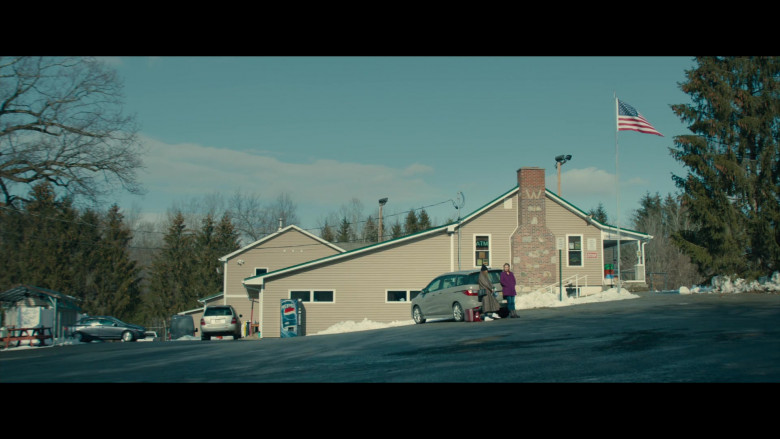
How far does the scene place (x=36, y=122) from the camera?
26766 millimetres

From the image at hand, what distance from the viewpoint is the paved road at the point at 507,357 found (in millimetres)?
9234

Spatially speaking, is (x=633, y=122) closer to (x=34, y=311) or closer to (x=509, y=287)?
(x=509, y=287)

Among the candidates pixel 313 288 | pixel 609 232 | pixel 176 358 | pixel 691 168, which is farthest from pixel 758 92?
pixel 176 358

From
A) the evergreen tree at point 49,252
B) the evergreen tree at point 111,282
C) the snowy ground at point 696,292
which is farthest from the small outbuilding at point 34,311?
the evergreen tree at point 111,282

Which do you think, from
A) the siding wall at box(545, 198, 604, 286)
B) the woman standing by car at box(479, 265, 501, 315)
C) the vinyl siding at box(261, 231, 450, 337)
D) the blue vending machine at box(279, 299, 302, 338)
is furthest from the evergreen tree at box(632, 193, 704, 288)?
the woman standing by car at box(479, 265, 501, 315)

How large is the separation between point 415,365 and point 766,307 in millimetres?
12866

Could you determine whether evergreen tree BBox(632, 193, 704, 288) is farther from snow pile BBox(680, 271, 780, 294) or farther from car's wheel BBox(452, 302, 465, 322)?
car's wheel BBox(452, 302, 465, 322)

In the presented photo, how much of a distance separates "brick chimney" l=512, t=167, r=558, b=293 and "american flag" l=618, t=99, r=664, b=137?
16.5ft

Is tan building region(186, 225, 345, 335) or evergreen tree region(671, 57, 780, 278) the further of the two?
tan building region(186, 225, 345, 335)

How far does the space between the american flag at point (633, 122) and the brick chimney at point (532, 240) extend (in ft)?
16.5

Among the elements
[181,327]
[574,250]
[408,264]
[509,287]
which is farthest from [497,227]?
[181,327]

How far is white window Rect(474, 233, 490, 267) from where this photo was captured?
112ft

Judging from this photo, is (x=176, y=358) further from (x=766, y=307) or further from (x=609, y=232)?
(x=609, y=232)

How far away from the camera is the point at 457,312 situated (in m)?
21.8
